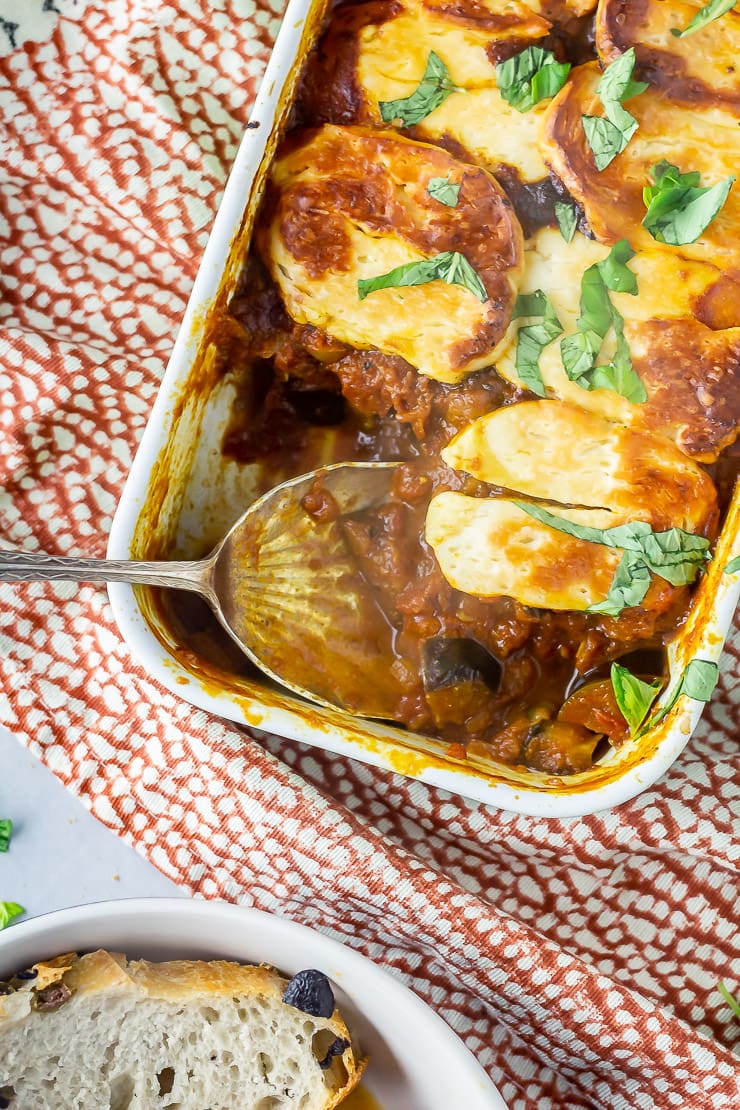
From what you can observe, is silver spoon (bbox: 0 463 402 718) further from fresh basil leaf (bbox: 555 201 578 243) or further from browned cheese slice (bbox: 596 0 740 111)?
browned cheese slice (bbox: 596 0 740 111)

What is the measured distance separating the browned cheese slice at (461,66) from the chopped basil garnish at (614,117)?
88 mm

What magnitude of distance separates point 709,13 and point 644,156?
214mm

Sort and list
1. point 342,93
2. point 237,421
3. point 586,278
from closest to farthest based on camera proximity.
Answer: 1. point 586,278
2. point 342,93
3. point 237,421

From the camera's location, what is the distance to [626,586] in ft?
5.68

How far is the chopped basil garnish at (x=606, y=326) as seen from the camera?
1.73 m

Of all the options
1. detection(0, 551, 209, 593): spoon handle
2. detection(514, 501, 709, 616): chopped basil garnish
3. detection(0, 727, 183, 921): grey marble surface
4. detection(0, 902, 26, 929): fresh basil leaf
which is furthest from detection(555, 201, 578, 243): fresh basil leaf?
detection(0, 902, 26, 929): fresh basil leaf

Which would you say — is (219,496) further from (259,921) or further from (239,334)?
(259,921)

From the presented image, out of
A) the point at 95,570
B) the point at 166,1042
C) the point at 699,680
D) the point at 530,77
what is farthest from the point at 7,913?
the point at 530,77

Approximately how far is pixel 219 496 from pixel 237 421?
14 cm

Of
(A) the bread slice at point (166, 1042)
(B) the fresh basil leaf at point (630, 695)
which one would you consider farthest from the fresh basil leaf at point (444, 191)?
(A) the bread slice at point (166, 1042)

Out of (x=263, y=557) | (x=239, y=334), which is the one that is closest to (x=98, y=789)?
(x=263, y=557)

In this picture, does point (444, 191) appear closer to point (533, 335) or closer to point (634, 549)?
point (533, 335)

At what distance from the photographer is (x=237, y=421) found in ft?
6.59

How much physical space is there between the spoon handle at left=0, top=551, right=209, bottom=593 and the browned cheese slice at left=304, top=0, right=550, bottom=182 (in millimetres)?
796
